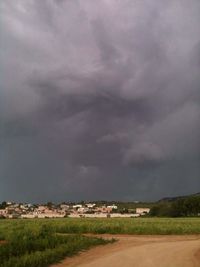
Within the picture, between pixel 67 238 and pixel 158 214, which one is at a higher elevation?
pixel 158 214

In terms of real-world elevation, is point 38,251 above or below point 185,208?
below

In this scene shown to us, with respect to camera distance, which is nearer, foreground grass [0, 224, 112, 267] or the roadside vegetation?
foreground grass [0, 224, 112, 267]

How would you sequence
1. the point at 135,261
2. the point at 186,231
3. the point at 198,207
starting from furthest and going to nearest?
1. the point at 198,207
2. the point at 186,231
3. the point at 135,261

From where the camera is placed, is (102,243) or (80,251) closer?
(80,251)

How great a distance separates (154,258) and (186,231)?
3212cm

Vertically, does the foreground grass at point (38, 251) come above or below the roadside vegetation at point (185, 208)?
below

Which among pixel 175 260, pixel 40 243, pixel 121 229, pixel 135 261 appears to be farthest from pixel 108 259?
pixel 121 229

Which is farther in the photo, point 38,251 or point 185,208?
point 185,208

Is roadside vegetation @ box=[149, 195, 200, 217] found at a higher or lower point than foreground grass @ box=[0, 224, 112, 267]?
higher

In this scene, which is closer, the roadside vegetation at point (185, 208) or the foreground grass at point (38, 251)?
the foreground grass at point (38, 251)

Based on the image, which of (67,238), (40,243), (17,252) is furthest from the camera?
(67,238)

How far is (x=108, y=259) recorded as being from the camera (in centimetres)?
2180

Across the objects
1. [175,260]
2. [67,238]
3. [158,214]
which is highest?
[158,214]

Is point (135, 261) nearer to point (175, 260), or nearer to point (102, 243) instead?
point (175, 260)
